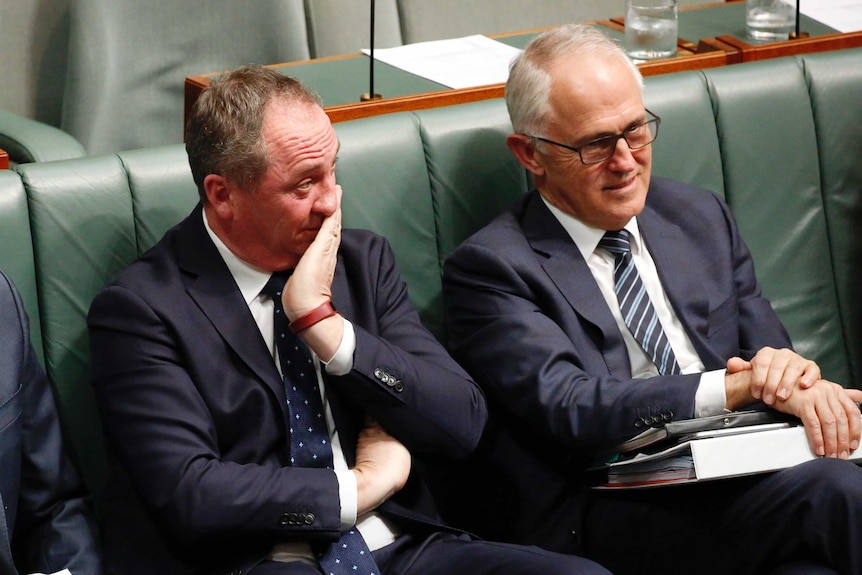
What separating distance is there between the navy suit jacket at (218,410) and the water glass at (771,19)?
4.10 ft

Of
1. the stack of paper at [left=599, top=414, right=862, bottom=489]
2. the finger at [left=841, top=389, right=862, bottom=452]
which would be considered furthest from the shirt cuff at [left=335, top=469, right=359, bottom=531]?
the finger at [left=841, top=389, right=862, bottom=452]

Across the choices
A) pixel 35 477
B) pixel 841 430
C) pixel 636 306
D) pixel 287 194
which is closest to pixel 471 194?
pixel 636 306

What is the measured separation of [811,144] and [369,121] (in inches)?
36.5

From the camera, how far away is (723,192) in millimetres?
2551

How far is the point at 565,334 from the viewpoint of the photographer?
7.03 feet

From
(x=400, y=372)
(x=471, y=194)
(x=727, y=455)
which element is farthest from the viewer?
(x=471, y=194)

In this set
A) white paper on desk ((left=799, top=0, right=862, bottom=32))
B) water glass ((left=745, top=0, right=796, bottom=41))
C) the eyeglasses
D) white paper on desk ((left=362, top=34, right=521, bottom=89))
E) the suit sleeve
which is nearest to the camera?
the suit sleeve

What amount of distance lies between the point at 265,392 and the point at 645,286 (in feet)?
2.35

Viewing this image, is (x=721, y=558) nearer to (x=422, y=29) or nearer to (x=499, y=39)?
(x=499, y=39)

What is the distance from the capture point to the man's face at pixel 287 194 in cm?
196

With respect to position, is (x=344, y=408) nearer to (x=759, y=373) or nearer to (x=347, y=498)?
(x=347, y=498)

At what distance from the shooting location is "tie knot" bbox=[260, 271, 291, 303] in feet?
6.64

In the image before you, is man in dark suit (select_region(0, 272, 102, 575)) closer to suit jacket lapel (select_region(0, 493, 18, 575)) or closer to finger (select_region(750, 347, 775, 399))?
suit jacket lapel (select_region(0, 493, 18, 575))

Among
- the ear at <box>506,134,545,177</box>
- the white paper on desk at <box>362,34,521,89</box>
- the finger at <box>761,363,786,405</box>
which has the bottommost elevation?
the finger at <box>761,363,786,405</box>
